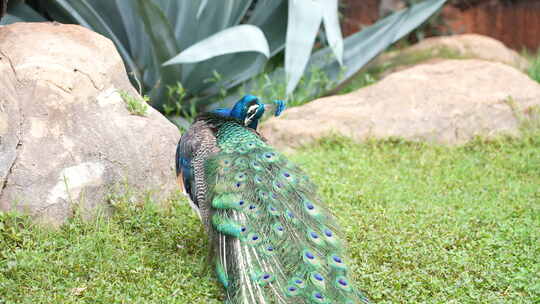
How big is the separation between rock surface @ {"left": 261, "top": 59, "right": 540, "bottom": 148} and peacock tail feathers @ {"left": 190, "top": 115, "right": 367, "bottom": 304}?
7.53ft

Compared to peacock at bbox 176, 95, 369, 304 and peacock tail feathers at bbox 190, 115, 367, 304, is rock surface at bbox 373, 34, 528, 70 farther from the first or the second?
peacock tail feathers at bbox 190, 115, 367, 304

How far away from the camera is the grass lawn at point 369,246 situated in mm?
3428

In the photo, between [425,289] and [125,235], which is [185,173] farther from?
[425,289]

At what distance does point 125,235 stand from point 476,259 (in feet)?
6.46

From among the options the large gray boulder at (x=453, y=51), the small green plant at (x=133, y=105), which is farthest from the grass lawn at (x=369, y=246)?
the large gray boulder at (x=453, y=51)

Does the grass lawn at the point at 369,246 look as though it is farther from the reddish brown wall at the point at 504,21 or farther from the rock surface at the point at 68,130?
the reddish brown wall at the point at 504,21

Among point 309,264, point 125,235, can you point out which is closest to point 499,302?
point 309,264

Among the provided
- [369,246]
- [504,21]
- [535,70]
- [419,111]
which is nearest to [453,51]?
[535,70]

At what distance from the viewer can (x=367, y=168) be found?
17.5 ft

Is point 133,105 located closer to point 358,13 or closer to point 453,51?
point 453,51

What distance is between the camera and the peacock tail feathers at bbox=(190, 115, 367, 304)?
304cm

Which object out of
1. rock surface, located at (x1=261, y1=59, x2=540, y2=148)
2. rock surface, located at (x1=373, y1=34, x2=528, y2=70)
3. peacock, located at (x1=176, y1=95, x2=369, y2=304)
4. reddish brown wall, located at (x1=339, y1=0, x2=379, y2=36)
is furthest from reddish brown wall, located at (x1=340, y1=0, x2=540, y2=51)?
peacock, located at (x1=176, y1=95, x2=369, y2=304)

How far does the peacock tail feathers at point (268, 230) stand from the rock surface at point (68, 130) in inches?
29.4

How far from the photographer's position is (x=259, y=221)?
130 inches
